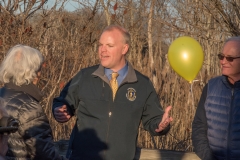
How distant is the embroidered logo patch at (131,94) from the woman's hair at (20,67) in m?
0.82

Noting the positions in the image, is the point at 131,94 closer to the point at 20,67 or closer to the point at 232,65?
the point at 232,65

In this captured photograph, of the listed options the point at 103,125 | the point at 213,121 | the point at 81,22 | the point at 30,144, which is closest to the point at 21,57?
the point at 30,144

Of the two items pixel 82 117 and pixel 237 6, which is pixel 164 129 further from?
pixel 237 6

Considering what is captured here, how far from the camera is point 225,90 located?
12.8 feet

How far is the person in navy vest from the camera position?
382 centimetres

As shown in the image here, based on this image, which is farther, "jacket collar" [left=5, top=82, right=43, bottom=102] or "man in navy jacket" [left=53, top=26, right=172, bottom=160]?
"man in navy jacket" [left=53, top=26, right=172, bottom=160]

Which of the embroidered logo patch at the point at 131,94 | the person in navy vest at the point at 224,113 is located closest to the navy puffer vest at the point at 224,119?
the person in navy vest at the point at 224,113

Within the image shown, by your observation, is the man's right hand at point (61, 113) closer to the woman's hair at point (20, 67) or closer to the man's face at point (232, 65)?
the woman's hair at point (20, 67)

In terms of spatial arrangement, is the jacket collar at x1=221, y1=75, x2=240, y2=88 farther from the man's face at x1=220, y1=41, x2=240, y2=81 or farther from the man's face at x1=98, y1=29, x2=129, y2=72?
the man's face at x1=98, y1=29, x2=129, y2=72

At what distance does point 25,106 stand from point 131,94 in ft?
3.21

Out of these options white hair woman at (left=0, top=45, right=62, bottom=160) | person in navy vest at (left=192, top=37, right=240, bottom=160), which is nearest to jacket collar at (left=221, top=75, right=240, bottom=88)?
person in navy vest at (left=192, top=37, right=240, bottom=160)

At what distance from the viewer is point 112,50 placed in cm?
409

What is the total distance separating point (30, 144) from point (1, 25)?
3917 mm

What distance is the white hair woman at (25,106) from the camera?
3.34 m
